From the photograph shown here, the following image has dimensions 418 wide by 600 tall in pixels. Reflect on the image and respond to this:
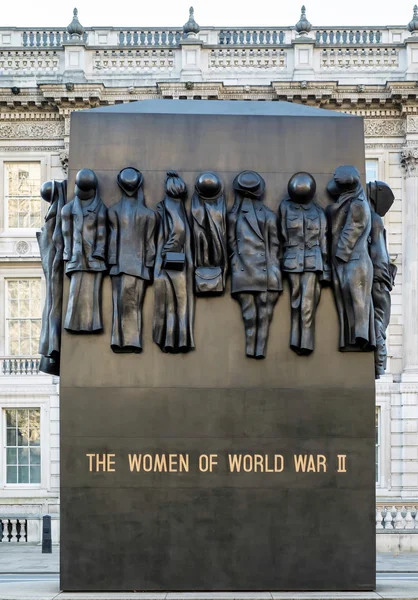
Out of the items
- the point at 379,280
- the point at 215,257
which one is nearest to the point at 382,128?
the point at 379,280

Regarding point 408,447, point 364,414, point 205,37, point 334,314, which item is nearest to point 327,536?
point 364,414

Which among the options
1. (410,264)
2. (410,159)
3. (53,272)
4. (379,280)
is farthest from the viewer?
(410,159)

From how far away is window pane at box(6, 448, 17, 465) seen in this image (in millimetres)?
37656

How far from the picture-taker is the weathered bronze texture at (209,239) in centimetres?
1346

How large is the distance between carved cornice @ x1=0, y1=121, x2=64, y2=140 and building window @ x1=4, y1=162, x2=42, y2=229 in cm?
101

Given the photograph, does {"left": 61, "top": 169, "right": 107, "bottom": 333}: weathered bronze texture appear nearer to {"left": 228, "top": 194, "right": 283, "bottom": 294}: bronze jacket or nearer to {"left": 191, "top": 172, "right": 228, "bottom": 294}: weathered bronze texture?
{"left": 191, "top": 172, "right": 228, "bottom": 294}: weathered bronze texture

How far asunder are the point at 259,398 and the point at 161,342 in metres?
1.31

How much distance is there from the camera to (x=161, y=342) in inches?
531

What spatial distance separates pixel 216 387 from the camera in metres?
13.5

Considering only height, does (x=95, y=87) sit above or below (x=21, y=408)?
above

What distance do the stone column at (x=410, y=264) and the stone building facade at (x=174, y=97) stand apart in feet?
0.13

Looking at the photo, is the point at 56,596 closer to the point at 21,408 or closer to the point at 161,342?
the point at 161,342

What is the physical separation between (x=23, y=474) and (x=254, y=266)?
25.6m

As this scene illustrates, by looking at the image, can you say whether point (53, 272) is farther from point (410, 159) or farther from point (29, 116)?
point (410, 159)
